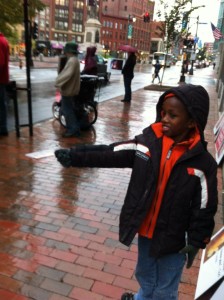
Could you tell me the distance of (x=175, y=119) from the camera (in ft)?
6.63

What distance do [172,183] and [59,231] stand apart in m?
2.08

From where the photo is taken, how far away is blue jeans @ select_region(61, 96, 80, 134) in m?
7.51

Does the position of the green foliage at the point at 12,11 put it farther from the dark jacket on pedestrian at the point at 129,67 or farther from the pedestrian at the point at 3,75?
the pedestrian at the point at 3,75

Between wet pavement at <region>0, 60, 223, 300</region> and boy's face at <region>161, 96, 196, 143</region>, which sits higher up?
boy's face at <region>161, 96, 196, 143</region>

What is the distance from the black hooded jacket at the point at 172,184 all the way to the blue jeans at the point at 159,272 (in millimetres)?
109

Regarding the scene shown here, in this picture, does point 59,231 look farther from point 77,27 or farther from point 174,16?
point 77,27

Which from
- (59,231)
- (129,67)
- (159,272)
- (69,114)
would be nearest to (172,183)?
(159,272)

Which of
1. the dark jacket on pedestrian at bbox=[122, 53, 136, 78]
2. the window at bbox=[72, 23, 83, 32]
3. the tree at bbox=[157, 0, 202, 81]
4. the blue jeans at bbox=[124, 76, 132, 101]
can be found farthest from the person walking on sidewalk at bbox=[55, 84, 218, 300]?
the window at bbox=[72, 23, 83, 32]

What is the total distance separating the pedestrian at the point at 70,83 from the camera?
7152 mm

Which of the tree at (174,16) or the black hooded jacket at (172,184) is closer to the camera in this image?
the black hooded jacket at (172,184)

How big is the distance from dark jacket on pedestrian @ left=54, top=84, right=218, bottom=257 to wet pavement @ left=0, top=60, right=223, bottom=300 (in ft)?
3.43

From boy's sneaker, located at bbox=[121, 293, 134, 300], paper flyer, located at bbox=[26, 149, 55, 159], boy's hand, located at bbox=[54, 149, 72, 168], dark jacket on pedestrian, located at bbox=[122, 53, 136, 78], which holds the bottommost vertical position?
paper flyer, located at bbox=[26, 149, 55, 159]

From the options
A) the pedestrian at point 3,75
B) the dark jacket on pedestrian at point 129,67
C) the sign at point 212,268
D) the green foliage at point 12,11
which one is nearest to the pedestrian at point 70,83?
the pedestrian at point 3,75

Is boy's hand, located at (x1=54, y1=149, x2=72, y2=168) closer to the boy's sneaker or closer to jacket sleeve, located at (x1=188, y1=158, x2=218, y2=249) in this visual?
jacket sleeve, located at (x1=188, y1=158, x2=218, y2=249)
